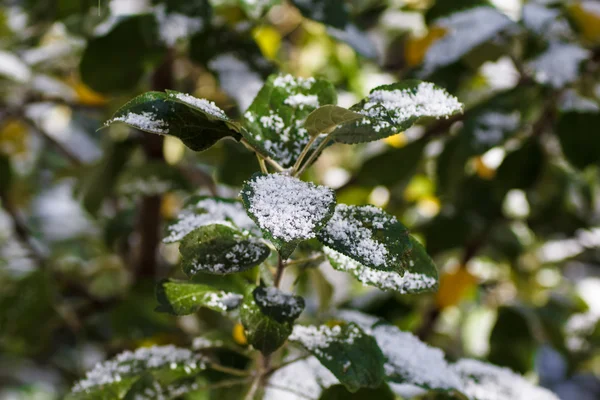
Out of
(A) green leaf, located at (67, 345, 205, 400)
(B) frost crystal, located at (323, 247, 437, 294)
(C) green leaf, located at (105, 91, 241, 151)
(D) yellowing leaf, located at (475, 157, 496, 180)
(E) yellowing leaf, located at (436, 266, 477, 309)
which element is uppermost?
(C) green leaf, located at (105, 91, 241, 151)

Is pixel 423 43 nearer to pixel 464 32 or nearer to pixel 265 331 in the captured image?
pixel 464 32

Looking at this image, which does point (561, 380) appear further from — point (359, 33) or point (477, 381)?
point (359, 33)

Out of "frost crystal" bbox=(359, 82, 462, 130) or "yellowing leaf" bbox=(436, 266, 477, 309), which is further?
"yellowing leaf" bbox=(436, 266, 477, 309)

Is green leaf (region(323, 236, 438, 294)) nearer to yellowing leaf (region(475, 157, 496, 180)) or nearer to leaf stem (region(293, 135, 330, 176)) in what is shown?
leaf stem (region(293, 135, 330, 176))

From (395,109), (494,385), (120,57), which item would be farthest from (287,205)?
(120,57)

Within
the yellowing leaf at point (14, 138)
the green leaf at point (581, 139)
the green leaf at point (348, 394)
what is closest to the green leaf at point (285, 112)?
the green leaf at point (348, 394)

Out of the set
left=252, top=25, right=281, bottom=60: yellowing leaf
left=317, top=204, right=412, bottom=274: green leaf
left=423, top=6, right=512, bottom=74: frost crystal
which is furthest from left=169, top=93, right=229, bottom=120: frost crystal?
left=252, top=25, right=281, bottom=60: yellowing leaf
